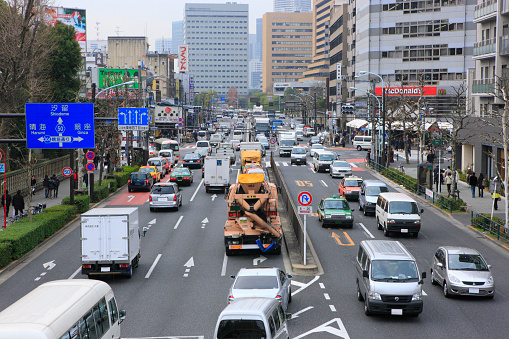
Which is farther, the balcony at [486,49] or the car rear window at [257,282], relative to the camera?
the balcony at [486,49]

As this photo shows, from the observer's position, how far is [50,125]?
2844cm

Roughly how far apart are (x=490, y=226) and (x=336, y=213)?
321 inches

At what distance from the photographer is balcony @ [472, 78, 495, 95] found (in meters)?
50.2

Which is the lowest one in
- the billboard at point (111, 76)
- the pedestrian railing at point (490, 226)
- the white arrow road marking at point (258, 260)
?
the white arrow road marking at point (258, 260)

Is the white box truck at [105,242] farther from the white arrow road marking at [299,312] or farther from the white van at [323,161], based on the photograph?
the white van at [323,161]

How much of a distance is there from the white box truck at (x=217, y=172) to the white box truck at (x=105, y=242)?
2316 centimetres

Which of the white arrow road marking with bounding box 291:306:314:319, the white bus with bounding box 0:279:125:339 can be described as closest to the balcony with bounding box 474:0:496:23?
the white arrow road marking with bounding box 291:306:314:319

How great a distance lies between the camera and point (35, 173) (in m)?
49.3

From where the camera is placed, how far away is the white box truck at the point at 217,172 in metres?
45.2

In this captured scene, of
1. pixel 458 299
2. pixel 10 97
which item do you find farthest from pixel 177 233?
pixel 10 97

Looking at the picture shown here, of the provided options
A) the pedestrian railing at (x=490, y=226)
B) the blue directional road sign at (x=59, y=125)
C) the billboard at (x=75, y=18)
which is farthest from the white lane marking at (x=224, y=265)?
the billboard at (x=75, y=18)

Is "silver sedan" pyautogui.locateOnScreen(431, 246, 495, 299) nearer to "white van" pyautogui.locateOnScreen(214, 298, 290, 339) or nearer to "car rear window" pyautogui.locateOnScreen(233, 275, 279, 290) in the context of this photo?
"car rear window" pyautogui.locateOnScreen(233, 275, 279, 290)

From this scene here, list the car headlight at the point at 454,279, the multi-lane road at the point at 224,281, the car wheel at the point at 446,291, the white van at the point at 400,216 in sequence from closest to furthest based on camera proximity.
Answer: the multi-lane road at the point at 224,281
the car headlight at the point at 454,279
the car wheel at the point at 446,291
the white van at the point at 400,216

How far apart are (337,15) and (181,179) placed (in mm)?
99018
